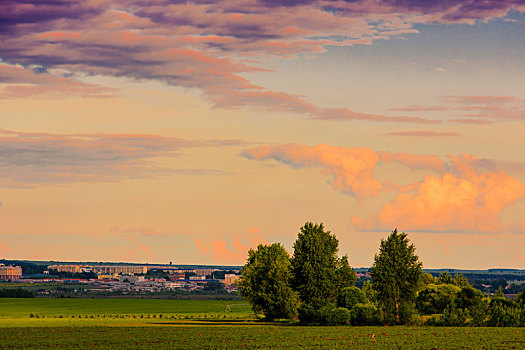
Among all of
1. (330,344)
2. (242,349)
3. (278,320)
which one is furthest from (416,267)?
(242,349)

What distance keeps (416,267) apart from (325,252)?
17.1 meters

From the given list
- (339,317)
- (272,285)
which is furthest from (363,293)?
(272,285)

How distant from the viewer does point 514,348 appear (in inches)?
2522

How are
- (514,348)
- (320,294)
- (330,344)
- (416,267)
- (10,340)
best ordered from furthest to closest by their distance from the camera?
(320,294), (416,267), (10,340), (330,344), (514,348)

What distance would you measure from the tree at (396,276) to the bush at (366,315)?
123 cm

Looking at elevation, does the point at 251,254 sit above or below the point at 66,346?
above

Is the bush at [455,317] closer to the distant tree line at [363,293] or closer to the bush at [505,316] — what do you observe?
the distant tree line at [363,293]

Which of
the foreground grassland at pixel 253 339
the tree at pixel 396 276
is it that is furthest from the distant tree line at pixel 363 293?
the foreground grassland at pixel 253 339

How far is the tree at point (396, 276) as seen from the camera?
10931cm

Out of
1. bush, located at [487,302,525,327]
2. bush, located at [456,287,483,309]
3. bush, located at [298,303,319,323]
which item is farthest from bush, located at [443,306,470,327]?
bush, located at [298,303,319,323]

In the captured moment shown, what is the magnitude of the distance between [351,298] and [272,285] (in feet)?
79.7

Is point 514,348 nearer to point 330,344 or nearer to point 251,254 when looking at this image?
point 330,344

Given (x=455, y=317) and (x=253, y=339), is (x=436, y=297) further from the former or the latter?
(x=253, y=339)

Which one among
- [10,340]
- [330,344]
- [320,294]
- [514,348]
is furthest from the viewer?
[320,294]
